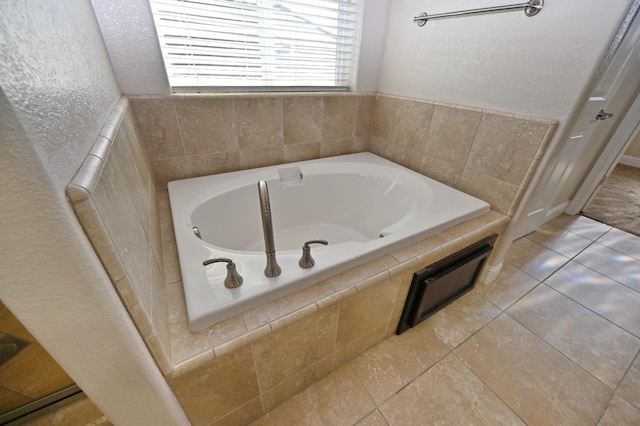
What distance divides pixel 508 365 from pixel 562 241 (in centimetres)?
143

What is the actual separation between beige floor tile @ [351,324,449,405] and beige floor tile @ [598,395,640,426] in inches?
22.4

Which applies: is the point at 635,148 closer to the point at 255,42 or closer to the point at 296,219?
the point at 296,219

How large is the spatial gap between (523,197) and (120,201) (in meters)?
1.58

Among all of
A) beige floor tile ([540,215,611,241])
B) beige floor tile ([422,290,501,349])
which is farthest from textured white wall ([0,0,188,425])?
beige floor tile ([540,215,611,241])

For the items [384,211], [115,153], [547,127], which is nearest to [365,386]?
[384,211]

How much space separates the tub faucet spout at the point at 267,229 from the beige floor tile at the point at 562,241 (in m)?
2.19

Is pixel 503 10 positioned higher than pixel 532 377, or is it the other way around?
pixel 503 10

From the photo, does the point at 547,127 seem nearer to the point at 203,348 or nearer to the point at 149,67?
the point at 203,348

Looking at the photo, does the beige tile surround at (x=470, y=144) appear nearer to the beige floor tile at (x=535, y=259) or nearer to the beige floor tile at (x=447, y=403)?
the beige floor tile at (x=535, y=259)

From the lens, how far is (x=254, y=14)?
1271mm

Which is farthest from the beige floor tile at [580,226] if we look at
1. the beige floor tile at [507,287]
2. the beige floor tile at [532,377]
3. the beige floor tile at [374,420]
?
the beige floor tile at [374,420]

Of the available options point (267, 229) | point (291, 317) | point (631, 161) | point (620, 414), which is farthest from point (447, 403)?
point (631, 161)

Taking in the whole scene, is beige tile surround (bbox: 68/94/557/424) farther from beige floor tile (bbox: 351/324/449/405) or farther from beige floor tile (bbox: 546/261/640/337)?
beige floor tile (bbox: 546/261/640/337)

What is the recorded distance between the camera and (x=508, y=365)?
1.13 m
